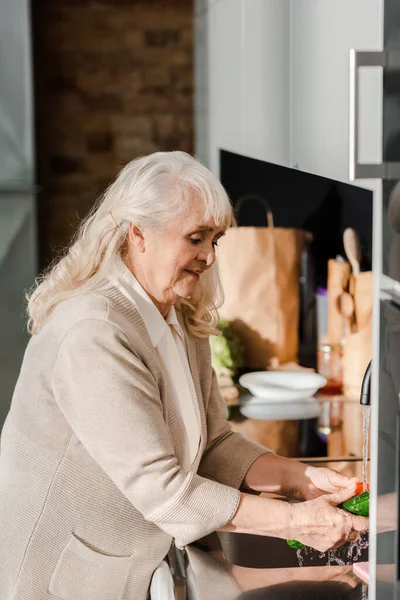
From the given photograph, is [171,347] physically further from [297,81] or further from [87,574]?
[297,81]

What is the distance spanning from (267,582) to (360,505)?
18cm

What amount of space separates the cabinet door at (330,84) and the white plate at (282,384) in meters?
0.82

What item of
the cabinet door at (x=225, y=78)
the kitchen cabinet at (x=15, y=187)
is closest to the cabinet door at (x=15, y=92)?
the kitchen cabinet at (x=15, y=187)

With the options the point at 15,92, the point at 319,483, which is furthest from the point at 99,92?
the point at 319,483

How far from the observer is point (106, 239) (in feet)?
4.74

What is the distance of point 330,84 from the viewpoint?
4.16ft

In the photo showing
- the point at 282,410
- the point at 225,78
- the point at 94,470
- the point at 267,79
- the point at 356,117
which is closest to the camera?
the point at 356,117

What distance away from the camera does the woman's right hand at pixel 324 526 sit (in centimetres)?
133

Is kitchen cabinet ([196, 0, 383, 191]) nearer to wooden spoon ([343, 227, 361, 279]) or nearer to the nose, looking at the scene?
the nose

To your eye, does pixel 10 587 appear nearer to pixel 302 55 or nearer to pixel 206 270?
pixel 206 270

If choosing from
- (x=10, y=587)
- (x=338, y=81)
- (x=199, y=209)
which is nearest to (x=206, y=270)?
(x=199, y=209)

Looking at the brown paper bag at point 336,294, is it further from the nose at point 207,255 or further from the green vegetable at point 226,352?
the nose at point 207,255

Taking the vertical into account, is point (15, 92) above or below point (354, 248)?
above

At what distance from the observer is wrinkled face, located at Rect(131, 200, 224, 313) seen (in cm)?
141
